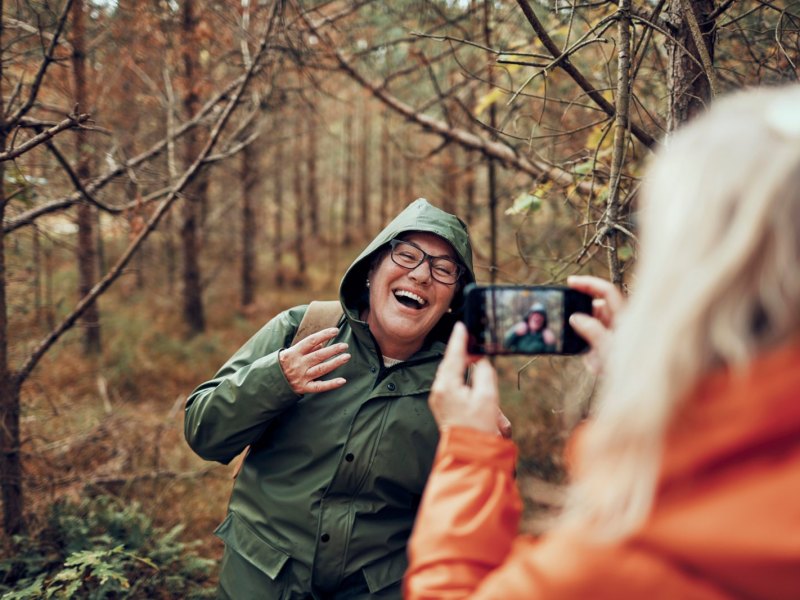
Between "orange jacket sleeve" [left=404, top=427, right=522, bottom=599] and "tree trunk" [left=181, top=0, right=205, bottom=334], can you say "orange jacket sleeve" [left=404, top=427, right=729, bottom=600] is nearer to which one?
"orange jacket sleeve" [left=404, top=427, right=522, bottom=599]

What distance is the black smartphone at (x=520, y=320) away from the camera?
5.08ft

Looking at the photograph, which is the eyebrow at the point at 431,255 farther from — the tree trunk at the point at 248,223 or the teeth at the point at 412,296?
the tree trunk at the point at 248,223

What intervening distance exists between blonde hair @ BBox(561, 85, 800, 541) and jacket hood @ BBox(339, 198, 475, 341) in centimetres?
152

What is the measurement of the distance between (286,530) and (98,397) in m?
5.91

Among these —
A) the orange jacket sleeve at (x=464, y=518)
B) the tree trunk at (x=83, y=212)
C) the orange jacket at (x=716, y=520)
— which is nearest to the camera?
the orange jacket at (x=716, y=520)

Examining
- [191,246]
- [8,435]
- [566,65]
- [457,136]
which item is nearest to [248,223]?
[191,246]

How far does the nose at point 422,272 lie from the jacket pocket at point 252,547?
1187 millimetres

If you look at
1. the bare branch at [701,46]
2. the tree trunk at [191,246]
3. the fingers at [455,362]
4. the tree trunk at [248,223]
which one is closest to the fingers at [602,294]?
the fingers at [455,362]

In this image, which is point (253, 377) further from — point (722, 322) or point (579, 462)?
point (722, 322)

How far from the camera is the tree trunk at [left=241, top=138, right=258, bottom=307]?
10.9 metres

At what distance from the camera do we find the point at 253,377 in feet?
7.18

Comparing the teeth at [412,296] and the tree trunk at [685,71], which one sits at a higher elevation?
the tree trunk at [685,71]

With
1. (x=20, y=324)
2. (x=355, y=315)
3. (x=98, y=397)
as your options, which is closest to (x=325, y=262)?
(x=98, y=397)

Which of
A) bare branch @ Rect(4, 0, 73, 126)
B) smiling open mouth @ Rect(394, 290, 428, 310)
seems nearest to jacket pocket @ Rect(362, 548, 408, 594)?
smiling open mouth @ Rect(394, 290, 428, 310)
